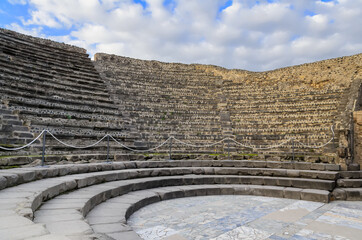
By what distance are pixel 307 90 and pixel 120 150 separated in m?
10.3

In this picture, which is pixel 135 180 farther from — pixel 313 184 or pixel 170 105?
pixel 170 105

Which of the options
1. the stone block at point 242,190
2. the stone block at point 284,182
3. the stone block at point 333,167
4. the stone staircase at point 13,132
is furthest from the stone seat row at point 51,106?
the stone block at point 333,167

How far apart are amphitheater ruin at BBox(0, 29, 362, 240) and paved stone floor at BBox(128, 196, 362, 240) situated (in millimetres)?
424

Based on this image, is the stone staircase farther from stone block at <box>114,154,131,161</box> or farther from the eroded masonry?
stone block at <box>114,154,131,161</box>

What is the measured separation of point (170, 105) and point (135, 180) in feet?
23.9

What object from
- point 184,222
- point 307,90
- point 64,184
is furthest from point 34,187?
point 307,90

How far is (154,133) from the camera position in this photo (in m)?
11.3

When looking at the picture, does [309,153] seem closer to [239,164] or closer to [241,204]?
[239,164]

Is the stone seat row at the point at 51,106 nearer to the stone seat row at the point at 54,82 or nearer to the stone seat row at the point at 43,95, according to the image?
the stone seat row at the point at 43,95

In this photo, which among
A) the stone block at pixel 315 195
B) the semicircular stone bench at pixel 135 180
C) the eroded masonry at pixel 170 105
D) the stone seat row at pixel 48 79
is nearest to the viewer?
the semicircular stone bench at pixel 135 180

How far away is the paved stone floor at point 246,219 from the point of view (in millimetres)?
3928

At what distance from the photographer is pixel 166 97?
14.4 metres

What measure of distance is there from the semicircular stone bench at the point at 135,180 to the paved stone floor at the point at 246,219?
0.76 metres

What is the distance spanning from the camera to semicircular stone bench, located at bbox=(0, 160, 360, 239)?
3.51 meters
